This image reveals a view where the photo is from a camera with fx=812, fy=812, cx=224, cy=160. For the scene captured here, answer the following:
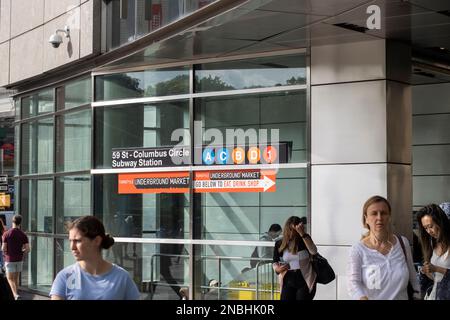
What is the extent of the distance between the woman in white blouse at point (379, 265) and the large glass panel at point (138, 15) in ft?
Answer: 15.0

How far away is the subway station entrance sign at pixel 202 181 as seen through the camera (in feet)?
39.3

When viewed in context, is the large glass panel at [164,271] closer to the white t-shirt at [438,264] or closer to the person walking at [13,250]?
the person walking at [13,250]

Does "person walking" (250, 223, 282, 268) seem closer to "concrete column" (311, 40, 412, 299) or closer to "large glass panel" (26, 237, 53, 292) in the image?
"concrete column" (311, 40, 412, 299)

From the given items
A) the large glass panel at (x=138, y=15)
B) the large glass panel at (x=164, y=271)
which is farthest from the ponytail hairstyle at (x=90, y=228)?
the large glass panel at (x=164, y=271)

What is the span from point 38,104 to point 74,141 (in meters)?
2.37

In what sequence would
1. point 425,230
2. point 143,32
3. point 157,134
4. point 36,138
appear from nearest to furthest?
point 425,230 < point 143,32 < point 157,134 < point 36,138

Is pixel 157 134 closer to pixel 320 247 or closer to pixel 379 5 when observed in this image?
pixel 320 247

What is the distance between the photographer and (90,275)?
4.87 metres

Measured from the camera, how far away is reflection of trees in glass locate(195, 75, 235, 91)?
1261 centimetres

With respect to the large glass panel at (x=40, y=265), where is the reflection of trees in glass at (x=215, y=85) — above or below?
above

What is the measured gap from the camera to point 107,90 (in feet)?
47.4

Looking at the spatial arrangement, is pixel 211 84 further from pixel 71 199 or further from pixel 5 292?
pixel 5 292
